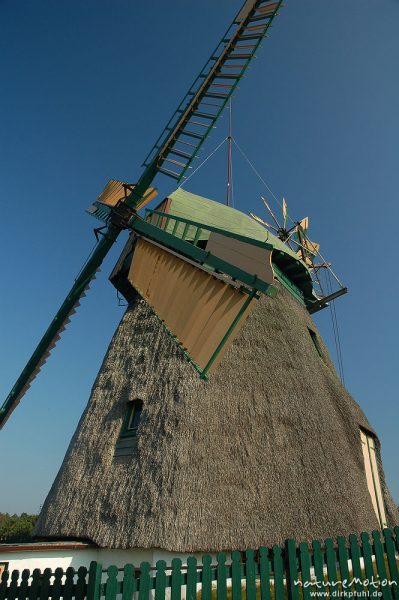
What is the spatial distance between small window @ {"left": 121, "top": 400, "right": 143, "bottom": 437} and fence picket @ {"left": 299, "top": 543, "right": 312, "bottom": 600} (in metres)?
4.56

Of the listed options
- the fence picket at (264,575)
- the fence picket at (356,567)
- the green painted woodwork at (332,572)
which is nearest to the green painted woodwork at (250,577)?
the fence picket at (264,575)

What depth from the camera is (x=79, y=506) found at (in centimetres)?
763

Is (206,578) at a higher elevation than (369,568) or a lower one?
lower

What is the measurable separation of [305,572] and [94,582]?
7.25 feet

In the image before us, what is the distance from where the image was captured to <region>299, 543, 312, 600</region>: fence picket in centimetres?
425

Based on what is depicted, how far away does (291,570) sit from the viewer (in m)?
4.32

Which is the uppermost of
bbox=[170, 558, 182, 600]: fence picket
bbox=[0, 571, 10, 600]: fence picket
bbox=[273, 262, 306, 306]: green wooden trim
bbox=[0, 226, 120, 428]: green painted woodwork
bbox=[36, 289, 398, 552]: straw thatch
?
bbox=[273, 262, 306, 306]: green wooden trim

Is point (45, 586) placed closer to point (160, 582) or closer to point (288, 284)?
point (160, 582)

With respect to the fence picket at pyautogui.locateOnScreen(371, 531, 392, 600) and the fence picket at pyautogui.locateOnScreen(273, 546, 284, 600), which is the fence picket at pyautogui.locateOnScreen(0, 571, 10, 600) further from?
the fence picket at pyautogui.locateOnScreen(371, 531, 392, 600)

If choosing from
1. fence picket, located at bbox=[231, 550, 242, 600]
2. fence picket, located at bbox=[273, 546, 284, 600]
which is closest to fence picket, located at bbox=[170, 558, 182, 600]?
fence picket, located at bbox=[231, 550, 242, 600]

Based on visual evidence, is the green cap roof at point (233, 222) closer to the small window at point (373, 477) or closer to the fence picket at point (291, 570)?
the small window at point (373, 477)

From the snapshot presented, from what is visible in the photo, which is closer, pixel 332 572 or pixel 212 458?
pixel 332 572

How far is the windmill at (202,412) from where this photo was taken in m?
5.10

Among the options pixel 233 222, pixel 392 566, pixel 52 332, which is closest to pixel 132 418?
pixel 52 332
